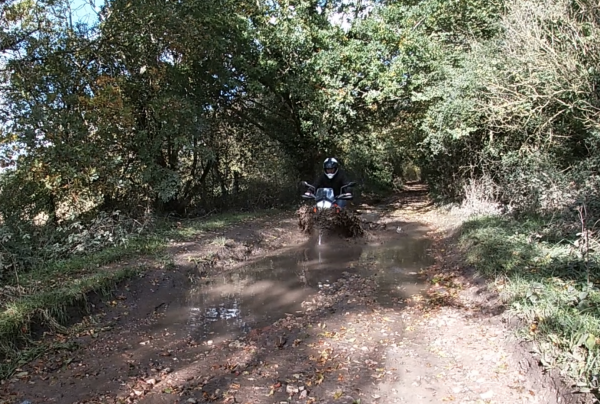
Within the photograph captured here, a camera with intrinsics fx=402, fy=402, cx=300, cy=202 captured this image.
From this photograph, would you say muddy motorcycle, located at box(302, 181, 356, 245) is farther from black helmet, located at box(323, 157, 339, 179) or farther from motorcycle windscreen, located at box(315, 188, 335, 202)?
black helmet, located at box(323, 157, 339, 179)

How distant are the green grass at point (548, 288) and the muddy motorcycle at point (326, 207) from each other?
3.37 metres

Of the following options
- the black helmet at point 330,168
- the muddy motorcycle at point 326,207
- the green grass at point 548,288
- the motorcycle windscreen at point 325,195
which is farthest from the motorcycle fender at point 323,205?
the green grass at point 548,288

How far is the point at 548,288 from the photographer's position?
4668mm

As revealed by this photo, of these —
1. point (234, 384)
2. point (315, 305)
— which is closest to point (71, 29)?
point (315, 305)

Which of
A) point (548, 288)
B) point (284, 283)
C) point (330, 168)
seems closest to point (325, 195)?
point (330, 168)

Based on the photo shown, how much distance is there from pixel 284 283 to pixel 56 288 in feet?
11.8

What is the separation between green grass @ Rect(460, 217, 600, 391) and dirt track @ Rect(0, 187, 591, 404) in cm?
22

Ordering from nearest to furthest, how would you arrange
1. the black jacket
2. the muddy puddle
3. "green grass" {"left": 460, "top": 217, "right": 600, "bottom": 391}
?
"green grass" {"left": 460, "top": 217, "right": 600, "bottom": 391} < the muddy puddle < the black jacket

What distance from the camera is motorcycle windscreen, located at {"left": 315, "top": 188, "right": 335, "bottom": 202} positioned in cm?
1051

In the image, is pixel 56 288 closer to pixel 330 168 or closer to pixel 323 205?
pixel 323 205

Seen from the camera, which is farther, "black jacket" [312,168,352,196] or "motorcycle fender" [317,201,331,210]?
"black jacket" [312,168,352,196]

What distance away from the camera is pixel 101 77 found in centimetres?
934

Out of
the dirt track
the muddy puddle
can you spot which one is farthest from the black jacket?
the dirt track

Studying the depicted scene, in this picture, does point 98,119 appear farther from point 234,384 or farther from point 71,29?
point 234,384
